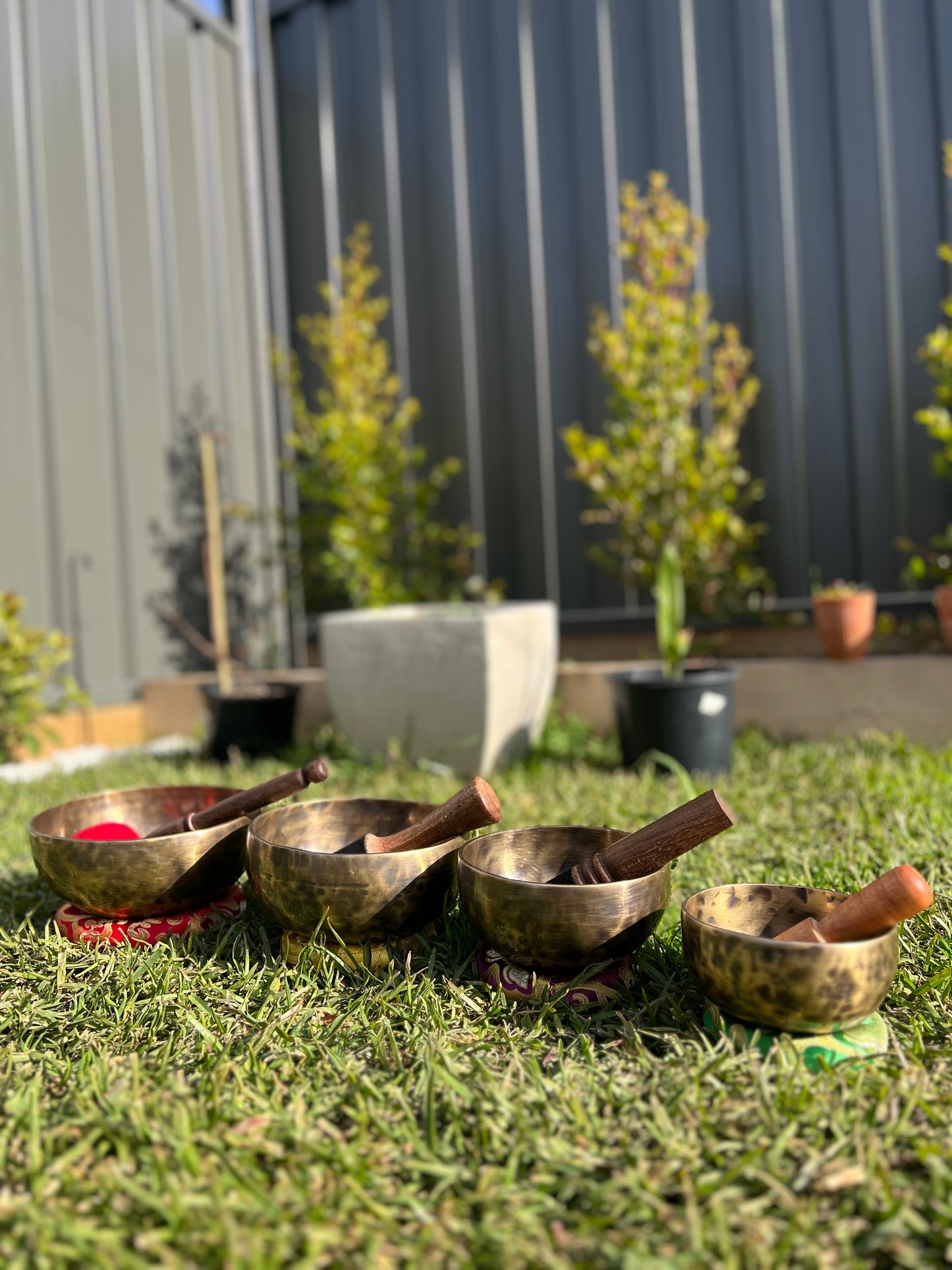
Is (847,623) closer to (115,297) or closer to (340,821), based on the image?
(340,821)

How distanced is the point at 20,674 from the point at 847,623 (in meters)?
2.77

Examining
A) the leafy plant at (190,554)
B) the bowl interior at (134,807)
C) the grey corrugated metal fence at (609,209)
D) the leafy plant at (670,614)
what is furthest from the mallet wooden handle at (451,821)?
the grey corrugated metal fence at (609,209)

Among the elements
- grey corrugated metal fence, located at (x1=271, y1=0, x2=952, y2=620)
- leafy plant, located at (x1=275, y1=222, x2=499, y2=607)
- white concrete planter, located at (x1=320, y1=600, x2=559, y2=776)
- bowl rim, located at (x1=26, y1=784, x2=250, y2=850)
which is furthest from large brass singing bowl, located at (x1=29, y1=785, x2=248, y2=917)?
grey corrugated metal fence, located at (x1=271, y1=0, x2=952, y2=620)

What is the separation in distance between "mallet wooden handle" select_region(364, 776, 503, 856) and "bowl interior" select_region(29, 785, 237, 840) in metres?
0.41

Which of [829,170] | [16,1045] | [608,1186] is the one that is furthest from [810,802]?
[829,170]

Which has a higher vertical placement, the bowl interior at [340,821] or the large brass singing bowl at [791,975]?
the bowl interior at [340,821]

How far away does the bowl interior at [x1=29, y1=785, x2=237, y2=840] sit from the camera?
5.28ft

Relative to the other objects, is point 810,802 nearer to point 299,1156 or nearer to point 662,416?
point 299,1156

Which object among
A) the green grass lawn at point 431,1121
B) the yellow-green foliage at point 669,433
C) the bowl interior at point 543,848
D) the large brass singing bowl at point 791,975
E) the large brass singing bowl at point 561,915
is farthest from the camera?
the yellow-green foliage at point 669,433

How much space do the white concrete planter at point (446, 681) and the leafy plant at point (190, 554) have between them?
1.21m

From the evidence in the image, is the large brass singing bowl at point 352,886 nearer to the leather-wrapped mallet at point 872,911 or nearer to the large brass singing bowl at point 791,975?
the large brass singing bowl at point 791,975

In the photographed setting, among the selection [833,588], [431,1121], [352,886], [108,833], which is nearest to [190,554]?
[833,588]

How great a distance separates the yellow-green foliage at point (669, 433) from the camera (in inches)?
149

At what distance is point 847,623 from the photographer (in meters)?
3.20
